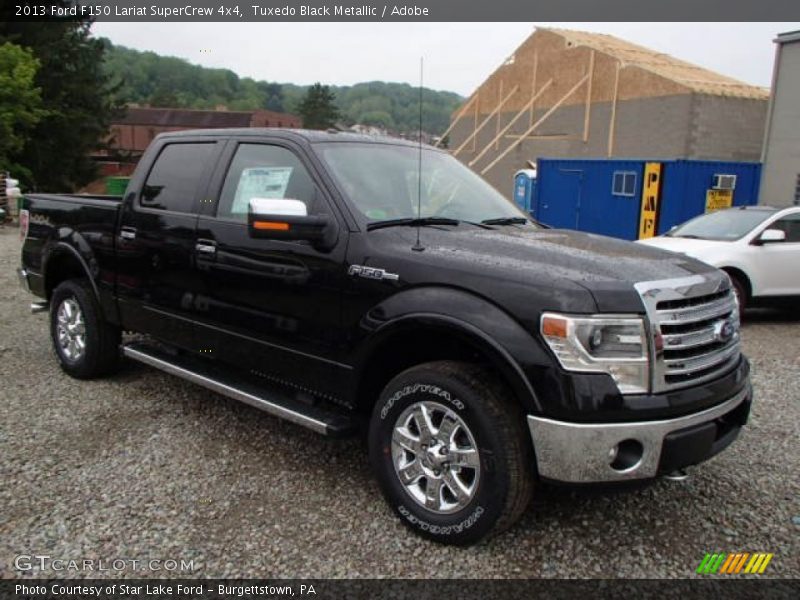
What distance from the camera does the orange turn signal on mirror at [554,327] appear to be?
2619 mm

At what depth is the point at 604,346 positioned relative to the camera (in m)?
2.64

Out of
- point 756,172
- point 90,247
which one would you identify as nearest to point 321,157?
point 90,247

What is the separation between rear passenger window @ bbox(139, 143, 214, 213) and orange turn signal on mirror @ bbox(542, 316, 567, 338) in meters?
2.54

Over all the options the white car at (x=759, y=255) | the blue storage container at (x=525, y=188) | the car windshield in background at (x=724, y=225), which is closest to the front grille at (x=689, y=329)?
the white car at (x=759, y=255)

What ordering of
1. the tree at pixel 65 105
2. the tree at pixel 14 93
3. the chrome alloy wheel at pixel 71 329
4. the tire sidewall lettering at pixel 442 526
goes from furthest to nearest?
the tree at pixel 65 105, the tree at pixel 14 93, the chrome alloy wheel at pixel 71 329, the tire sidewall lettering at pixel 442 526

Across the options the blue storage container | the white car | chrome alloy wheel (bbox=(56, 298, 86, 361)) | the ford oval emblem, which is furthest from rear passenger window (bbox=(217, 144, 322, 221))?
the blue storage container

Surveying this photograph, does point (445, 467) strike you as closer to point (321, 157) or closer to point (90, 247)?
point (321, 157)

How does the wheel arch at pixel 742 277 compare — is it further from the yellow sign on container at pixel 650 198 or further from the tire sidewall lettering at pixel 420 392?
the tire sidewall lettering at pixel 420 392

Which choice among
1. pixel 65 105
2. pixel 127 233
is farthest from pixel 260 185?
pixel 65 105

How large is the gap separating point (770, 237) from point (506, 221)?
5660 mm

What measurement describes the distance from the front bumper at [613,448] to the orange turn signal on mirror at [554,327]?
0.35 metres

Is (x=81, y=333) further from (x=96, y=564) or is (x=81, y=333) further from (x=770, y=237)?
(x=770, y=237)

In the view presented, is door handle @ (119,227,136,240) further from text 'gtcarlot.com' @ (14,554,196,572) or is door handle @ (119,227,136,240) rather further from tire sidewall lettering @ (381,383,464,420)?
tire sidewall lettering @ (381,383,464,420)

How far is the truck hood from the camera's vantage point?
2.71 metres
